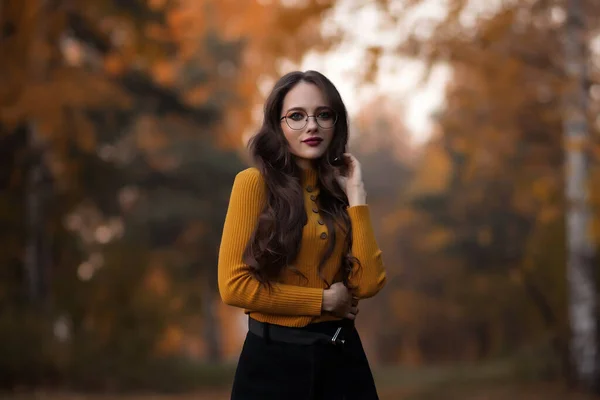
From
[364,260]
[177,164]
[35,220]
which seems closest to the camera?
[364,260]

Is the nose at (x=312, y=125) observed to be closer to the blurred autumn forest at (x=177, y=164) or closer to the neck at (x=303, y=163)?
the neck at (x=303, y=163)

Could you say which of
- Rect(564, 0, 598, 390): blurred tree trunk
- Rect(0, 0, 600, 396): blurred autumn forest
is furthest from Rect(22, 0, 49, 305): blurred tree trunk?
Rect(564, 0, 598, 390): blurred tree trunk

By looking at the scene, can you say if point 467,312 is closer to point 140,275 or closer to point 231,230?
point 140,275

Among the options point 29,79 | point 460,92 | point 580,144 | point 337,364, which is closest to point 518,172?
point 460,92

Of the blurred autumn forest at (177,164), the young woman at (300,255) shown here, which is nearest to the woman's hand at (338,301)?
the young woman at (300,255)

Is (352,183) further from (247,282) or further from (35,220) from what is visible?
(35,220)

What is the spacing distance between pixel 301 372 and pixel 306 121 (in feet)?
2.72

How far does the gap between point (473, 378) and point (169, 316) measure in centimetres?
498

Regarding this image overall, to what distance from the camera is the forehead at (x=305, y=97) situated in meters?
2.95

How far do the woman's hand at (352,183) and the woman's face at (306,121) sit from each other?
0.38 ft

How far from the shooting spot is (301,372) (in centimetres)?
277

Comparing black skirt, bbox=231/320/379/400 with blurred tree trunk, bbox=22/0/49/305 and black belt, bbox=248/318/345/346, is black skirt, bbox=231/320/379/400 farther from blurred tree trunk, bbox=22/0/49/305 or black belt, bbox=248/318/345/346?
blurred tree trunk, bbox=22/0/49/305

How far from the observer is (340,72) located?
7754 mm

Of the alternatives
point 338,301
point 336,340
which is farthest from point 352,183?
point 336,340
